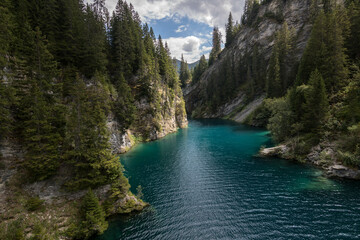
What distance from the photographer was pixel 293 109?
1403 inches

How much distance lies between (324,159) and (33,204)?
37690 mm

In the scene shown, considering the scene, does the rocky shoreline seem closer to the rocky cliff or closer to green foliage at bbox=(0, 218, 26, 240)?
the rocky cliff

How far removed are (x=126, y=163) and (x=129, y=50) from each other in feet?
119

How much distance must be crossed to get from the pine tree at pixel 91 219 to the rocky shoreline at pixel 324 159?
29.2 metres

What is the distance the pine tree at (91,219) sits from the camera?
1469 centimetres

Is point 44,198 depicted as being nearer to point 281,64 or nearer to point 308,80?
point 308,80

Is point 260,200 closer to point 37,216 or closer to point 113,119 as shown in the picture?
point 37,216

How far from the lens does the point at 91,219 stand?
1494 centimetres

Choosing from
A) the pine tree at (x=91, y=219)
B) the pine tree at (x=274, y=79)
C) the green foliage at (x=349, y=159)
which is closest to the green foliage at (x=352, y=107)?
the green foliage at (x=349, y=159)

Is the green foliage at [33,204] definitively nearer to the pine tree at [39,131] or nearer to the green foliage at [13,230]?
the green foliage at [13,230]

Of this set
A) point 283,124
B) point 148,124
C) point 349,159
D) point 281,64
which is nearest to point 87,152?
point 349,159

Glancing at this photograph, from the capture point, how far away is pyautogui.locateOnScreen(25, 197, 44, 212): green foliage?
49.5 ft

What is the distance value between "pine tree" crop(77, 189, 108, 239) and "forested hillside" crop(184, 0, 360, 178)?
29682 mm

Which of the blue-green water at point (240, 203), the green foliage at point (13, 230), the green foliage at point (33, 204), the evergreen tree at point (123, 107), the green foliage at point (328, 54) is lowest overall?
the blue-green water at point (240, 203)
